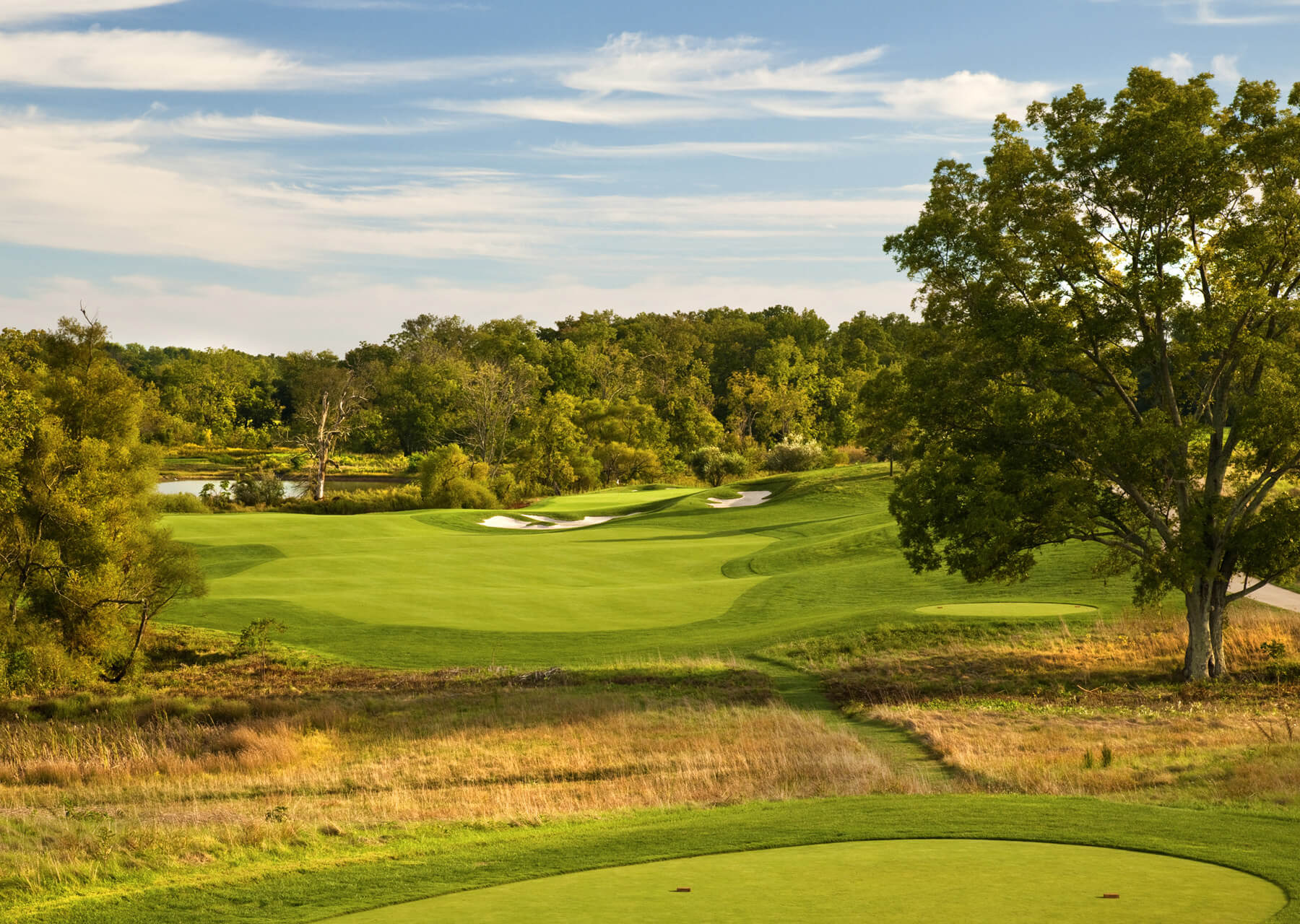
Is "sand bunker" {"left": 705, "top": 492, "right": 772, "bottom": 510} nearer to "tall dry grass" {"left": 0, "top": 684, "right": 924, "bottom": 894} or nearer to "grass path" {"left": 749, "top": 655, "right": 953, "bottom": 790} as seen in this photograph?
"grass path" {"left": 749, "top": 655, "right": 953, "bottom": 790}

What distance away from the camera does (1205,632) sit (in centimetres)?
1880

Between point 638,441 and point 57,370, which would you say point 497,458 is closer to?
point 638,441

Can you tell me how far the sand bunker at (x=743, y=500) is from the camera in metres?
52.8

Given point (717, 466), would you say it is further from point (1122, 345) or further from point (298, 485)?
point (1122, 345)

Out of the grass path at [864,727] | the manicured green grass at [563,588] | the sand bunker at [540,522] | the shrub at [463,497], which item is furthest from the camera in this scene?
the shrub at [463,497]

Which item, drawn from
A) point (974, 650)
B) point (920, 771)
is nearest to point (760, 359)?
point (974, 650)

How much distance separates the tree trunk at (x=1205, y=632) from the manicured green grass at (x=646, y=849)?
1026cm

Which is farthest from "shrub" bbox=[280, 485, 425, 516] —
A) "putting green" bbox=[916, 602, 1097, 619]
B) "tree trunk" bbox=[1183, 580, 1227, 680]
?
"tree trunk" bbox=[1183, 580, 1227, 680]

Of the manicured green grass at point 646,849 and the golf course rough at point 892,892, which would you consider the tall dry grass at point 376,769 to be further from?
the golf course rough at point 892,892

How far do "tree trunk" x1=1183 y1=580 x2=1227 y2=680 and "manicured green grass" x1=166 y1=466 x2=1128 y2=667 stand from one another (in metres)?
4.33

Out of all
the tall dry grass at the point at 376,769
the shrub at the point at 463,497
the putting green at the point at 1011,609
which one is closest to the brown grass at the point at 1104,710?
the putting green at the point at 1011,609

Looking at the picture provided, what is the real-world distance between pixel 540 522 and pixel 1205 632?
3399 cm

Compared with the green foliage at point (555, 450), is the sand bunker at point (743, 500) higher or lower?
lower

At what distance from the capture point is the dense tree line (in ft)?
238
